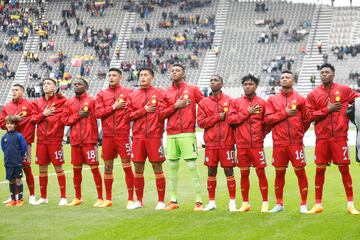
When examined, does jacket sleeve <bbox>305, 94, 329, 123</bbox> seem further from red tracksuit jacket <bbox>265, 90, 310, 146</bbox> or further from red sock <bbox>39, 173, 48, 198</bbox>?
red sock <bbox>39, 173, 48, 198</bbox>

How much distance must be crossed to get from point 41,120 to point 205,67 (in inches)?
1607

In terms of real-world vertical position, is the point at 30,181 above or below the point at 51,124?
below

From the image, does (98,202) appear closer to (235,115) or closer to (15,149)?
(15,149)

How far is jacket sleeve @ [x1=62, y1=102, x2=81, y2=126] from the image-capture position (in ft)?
46.3

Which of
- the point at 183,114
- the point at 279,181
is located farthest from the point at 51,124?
the point at 279,181

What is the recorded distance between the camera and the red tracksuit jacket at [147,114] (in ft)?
43.9

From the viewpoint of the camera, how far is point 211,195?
43.0ft

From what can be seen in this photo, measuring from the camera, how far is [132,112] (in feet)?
44.2

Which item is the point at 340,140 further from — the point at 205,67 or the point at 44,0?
the point at 44,0

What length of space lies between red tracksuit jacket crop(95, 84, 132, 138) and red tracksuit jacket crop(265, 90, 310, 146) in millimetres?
2640

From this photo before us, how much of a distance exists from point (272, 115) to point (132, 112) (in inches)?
95.0

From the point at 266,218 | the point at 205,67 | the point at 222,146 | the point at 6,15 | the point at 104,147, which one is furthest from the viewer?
the point at 6,15

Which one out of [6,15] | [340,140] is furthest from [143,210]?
[6,15]

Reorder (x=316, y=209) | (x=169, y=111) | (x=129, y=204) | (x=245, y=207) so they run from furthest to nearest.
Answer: (x=129, y=204) → (x=169, y=111) → (x=245, y=207) → (x=316, y=209)
